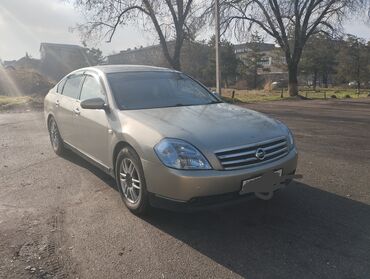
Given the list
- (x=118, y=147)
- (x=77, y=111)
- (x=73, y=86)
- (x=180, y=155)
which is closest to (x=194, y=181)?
(x=180, y=155)

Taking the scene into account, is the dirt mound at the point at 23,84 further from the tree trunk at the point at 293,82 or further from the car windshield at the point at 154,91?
the car windshield at the point at 154,91

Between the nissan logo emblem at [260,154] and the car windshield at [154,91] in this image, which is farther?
the car windshield at [154,91]

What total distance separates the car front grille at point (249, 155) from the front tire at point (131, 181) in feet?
2.76

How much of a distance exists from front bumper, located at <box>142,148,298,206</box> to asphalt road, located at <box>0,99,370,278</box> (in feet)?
1.31

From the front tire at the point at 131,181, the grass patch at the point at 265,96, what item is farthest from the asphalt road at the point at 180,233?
the grass patch at the point at 265,96

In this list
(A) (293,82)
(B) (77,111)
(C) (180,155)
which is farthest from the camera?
(A) (293,82)

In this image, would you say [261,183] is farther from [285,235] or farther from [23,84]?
[23,84]

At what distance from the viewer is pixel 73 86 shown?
645cm

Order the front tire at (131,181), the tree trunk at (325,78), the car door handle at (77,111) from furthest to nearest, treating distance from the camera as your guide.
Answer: the tree trunk at (325,78) < the car door handle at (77,111) < the front tire at (131,181)

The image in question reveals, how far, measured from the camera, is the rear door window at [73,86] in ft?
20.3

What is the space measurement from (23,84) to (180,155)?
83.1 ft

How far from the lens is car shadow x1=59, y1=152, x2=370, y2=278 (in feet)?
10.9

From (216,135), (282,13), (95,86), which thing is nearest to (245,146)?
(216,135)

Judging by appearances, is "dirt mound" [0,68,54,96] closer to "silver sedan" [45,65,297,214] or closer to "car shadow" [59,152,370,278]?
"silver sedan" [45,65,297,214]
